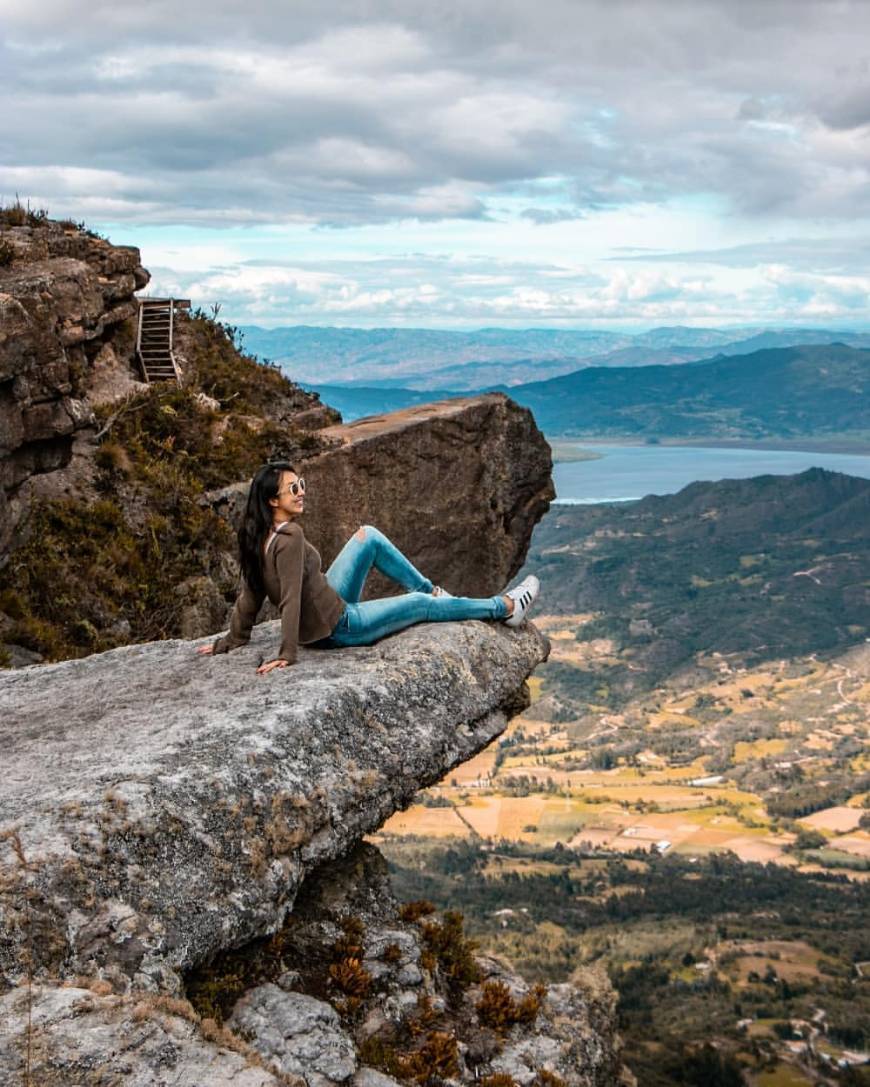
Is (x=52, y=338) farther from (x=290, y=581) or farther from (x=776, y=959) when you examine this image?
(x=776, y=959)

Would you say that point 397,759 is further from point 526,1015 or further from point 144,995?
point 144,995

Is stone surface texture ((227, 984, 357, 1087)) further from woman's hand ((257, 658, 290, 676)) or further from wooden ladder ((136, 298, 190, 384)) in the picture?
wooden ladder ((136, 298, 190, 384))

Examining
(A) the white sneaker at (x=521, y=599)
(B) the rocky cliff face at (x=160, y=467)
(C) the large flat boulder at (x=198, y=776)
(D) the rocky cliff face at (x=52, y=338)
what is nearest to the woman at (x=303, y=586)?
(C) the large flat boulder at (x=198, y=776)

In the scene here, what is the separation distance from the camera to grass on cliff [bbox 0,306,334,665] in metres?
18.0

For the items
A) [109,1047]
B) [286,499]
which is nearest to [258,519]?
[286,499]

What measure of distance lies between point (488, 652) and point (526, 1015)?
382cm

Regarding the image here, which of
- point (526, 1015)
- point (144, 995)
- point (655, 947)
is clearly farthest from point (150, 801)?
point (655, 947)

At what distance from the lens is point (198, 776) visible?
794 centimetres

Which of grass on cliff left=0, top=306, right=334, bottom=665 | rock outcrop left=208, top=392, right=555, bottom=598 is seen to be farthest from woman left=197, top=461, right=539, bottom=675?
rock outcrop left=208, top=392, right=555, bottom=598

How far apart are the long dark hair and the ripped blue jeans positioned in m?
0.90

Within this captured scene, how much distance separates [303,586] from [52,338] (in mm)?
8314

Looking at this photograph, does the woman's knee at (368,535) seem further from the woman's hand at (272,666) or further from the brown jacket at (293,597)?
the woman's hand at (272,666)

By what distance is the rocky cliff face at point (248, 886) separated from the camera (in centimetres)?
641

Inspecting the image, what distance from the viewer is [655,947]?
14138 centimetres
